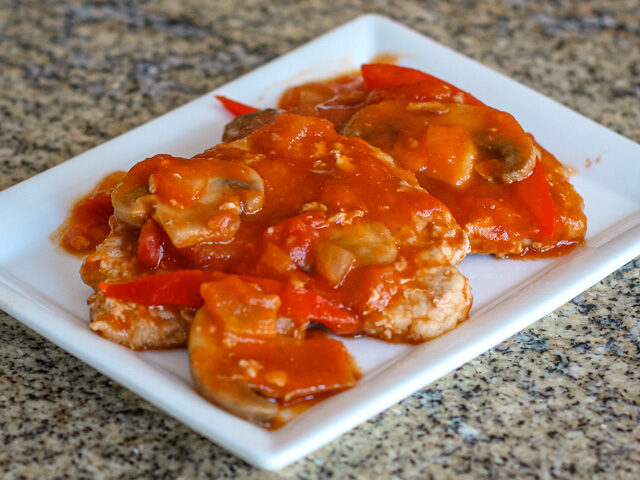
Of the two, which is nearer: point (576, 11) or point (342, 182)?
point (342, 182)

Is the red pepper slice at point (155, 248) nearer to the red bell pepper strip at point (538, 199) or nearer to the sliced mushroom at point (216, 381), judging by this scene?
the sliced mushroom at point (216, 381)

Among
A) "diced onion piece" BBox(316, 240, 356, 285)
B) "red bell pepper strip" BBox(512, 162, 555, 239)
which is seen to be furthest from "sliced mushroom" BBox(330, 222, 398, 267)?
"red bell pepper strip" BBox(512, 162, 555, 239)

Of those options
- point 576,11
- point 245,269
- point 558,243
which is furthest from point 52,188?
point 576,11

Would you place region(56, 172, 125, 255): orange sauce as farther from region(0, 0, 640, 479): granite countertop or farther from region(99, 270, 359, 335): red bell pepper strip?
region(99, 270, 359, 335): red bell pepper strip

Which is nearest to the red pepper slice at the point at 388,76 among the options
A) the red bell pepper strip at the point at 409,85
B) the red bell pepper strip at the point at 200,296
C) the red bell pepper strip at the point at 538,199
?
the red bell pepper strip at the point at 409,85

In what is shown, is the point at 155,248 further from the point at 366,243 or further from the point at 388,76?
the point at 388,76

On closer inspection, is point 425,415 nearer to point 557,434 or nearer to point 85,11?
point 557,434
